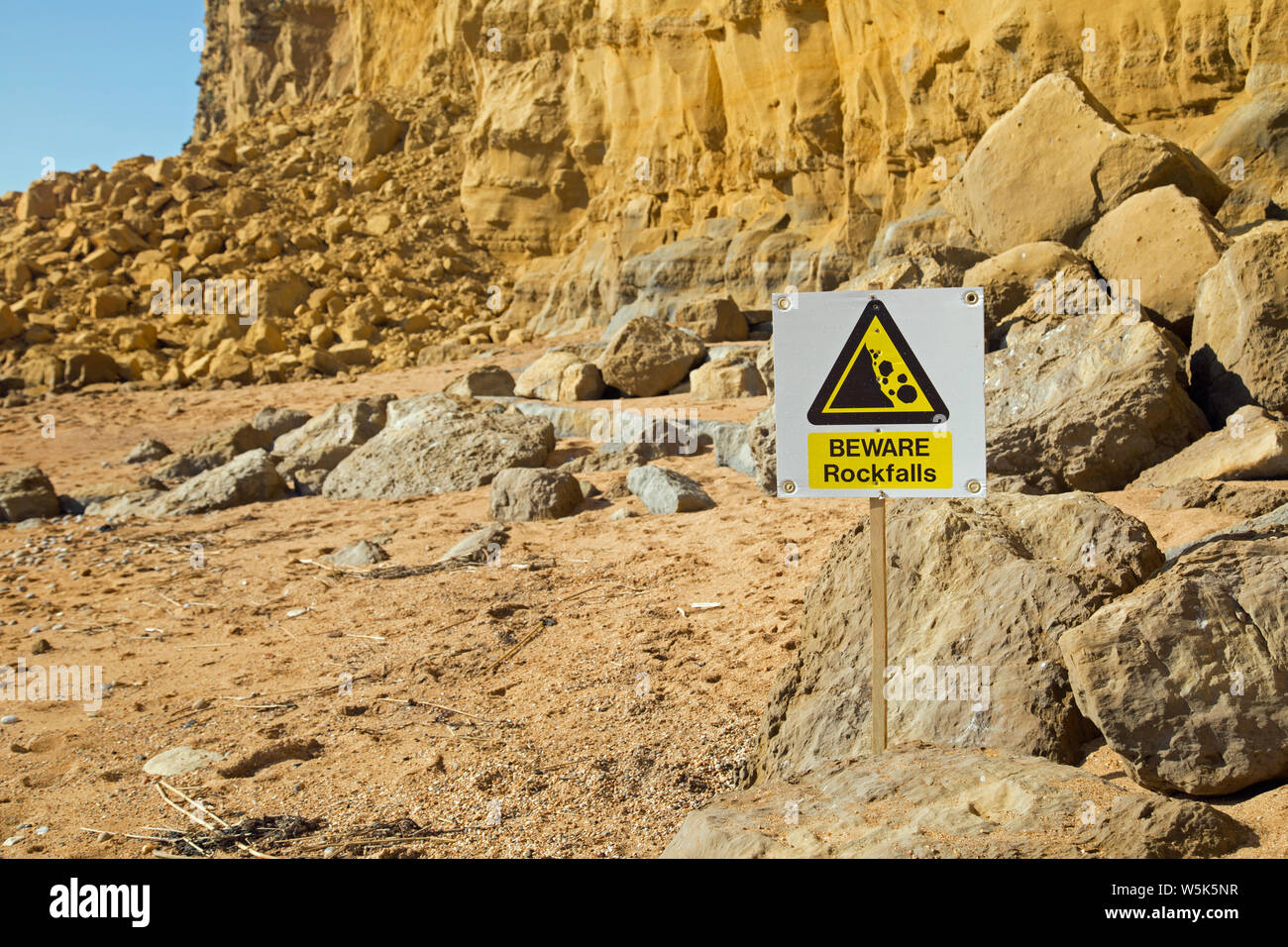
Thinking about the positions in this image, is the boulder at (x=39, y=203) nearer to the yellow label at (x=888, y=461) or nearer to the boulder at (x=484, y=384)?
the boulder at (x=484, y=384)

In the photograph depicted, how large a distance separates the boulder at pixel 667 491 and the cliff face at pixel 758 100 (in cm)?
821

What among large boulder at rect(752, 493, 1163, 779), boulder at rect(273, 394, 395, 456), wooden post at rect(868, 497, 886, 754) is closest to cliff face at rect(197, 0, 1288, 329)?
boulder at rect(273, 394, 395, 456)

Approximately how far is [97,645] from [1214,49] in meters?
12.0

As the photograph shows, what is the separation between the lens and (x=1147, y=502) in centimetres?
468

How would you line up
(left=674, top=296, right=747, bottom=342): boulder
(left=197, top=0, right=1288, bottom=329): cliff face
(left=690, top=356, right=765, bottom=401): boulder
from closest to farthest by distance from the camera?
(left=690, top=356, right=765, bottom=401): boulder
(left=197, top=0, right=1288, bottom=329): cliff face
(left=674, top=296, right=747, bottom=342): boulder

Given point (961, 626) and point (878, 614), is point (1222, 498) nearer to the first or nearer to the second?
point (961, 626)

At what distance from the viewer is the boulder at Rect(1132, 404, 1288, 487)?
465 cm

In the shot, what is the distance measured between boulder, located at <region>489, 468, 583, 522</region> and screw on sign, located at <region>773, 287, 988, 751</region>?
417 cm

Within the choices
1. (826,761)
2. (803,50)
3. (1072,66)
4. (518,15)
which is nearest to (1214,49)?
(1072,66)

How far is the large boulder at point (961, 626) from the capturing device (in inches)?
105

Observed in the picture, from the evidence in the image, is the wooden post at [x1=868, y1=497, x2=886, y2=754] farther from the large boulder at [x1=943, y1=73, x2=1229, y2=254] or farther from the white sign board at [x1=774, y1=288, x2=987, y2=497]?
the large boulder at [x1=943, y1=73, x2=1229, y2=254]

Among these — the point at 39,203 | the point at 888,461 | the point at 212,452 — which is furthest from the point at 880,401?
the point at 39,203

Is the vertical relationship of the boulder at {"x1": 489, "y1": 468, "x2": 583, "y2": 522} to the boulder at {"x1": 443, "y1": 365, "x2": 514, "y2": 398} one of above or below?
below

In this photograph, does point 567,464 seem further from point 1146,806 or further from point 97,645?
point 1146,806
